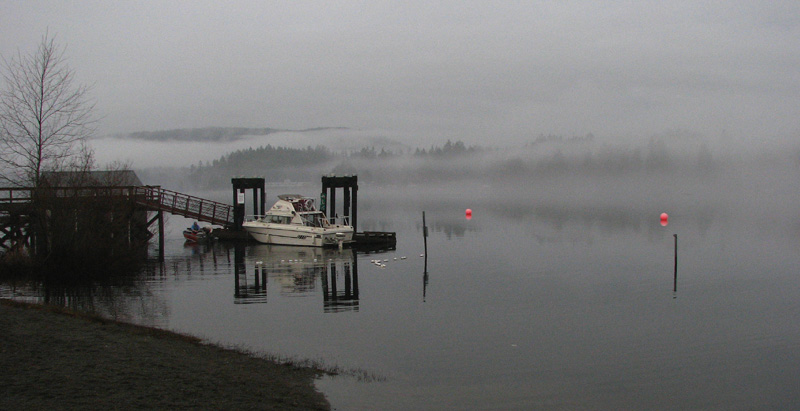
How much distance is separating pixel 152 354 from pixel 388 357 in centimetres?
677

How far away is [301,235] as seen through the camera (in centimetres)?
5022

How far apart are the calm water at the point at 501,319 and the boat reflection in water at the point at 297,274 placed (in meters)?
0.14

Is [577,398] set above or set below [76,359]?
below

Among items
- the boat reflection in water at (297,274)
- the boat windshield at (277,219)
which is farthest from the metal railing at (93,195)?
the boat reflection in water at (297,274)

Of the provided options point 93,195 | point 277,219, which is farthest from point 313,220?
point 93,195

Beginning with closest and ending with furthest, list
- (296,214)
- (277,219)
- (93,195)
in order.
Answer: (93,195)
(296,214)
(277,219)

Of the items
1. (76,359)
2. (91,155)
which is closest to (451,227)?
(91,155)

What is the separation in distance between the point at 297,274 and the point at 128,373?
76.6 ft

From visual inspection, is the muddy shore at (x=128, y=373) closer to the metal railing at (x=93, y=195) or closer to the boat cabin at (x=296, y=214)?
the metal railing at (x=93, y=195)

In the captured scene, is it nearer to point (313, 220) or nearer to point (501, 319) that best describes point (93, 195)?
point (501, 319)

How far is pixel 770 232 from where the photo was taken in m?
69.8

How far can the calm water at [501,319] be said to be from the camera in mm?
16969

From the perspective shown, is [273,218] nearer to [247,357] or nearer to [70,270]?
[70,270]

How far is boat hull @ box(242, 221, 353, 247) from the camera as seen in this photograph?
49.4 metres
